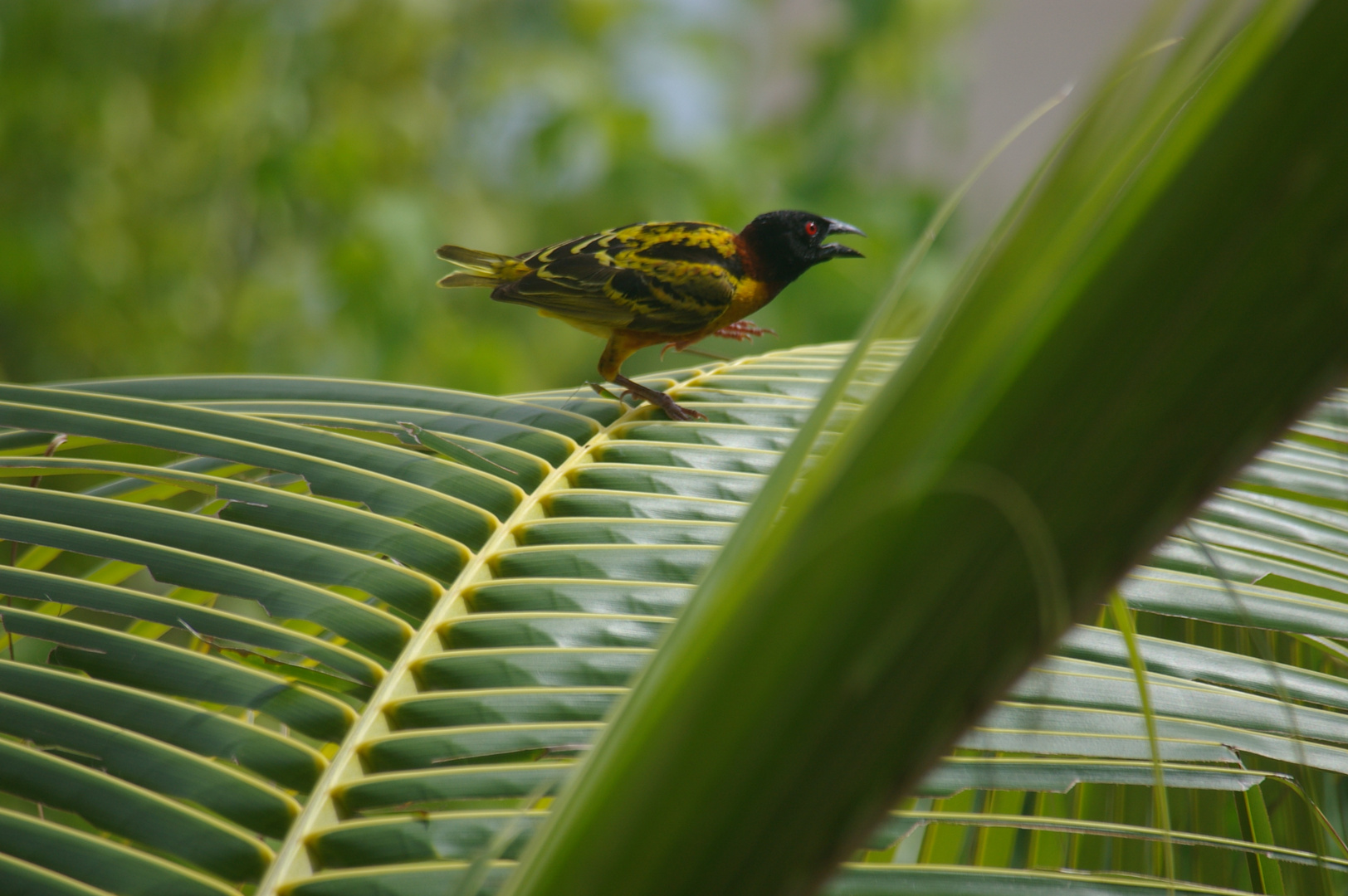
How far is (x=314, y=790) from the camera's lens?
0.38 metres

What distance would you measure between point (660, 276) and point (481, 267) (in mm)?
281

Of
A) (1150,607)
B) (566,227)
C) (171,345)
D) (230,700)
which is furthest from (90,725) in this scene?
(566,227)

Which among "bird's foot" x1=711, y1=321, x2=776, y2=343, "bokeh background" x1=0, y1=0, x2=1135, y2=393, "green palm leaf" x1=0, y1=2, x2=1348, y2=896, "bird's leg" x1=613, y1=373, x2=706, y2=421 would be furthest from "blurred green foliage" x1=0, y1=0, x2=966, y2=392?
"green palm leaf" x1=0, y1=2, x2=1348, y2=896

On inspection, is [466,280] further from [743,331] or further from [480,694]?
[480,694]

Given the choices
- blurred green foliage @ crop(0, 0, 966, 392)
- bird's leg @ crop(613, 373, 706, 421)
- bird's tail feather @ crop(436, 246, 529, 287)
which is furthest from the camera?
blurred green foliage @ crop(0, 0, 966, 392)

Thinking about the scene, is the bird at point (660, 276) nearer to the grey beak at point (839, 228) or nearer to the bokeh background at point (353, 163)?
the grey beak at point (839, 228)

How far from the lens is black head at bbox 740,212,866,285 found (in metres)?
1.14

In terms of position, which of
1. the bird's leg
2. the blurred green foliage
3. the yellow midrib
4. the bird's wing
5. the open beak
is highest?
the blurred green foliage

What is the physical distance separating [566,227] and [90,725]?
4.06 meters

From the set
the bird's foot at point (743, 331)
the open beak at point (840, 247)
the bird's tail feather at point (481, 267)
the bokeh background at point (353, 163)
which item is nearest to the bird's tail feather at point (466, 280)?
the bird's tail feather at point (481, 267)

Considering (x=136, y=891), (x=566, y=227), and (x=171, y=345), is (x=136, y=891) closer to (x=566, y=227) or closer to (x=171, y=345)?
(x=171, y=345)

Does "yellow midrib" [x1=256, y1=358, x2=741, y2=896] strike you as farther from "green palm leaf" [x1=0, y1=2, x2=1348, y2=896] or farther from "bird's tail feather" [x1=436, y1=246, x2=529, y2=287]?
"bird's tail feather" [x1=436, y1=246, x2=529, y2=287]

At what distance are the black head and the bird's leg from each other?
0.33m

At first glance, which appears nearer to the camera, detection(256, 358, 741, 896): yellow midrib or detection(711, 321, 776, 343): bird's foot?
detection(256, 358, 741, 896): yellow midrib
